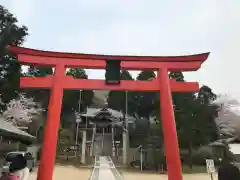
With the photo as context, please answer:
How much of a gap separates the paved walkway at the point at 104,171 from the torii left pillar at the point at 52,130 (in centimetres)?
806

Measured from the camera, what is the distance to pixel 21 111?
79.6 ft

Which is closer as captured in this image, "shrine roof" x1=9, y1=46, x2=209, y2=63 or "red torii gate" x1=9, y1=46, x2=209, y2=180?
"red torii gate" x1=9, y1=46, x2=209, y2=180

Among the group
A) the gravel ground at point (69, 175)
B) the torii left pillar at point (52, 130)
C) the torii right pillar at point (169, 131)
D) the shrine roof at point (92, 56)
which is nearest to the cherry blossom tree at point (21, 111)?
the gravel ground at point (69, 175)

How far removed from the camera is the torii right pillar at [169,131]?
26.2 feet

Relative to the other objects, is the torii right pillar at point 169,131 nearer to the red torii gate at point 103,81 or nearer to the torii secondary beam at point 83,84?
the red torii gate at point 103,81

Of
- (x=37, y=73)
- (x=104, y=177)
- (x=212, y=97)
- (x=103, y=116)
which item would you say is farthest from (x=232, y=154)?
(x=37, y=73)

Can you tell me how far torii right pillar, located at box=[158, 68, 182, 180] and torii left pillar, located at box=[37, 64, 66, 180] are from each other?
3359mm

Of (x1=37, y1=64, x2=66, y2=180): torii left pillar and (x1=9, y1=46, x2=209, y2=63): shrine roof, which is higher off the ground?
(x1=9, y1=46, x2=209, y2=63): shrine roof

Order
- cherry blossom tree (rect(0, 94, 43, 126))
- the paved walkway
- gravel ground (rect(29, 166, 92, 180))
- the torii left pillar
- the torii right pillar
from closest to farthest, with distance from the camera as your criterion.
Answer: the torii left pillar
the torii right pillar
gravel ground (rect(29, 166, 92, 180))
the paved walkway
cherry blossom tree (rect(0, 94, 43, 126))

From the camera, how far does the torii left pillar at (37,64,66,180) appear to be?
7793mm

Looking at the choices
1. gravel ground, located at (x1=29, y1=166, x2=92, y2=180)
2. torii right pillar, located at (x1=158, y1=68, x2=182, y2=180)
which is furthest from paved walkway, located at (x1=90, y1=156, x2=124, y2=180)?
torii right pillar, located at (x1=158, y1=68, x2=182, y2=180)

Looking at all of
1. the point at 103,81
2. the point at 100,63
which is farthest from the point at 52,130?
the point at 100,63

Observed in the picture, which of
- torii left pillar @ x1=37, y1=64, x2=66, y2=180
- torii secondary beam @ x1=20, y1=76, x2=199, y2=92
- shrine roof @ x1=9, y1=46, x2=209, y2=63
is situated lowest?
torii left pillar @ x1=37, y1=64, x2=66, y2=180

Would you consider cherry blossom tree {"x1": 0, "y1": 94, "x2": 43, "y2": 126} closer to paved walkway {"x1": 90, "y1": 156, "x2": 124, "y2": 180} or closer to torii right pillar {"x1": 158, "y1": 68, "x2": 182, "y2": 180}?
paved walkway {"x1": 90, "y1": 156, "x2": 124, "y2": 180}
